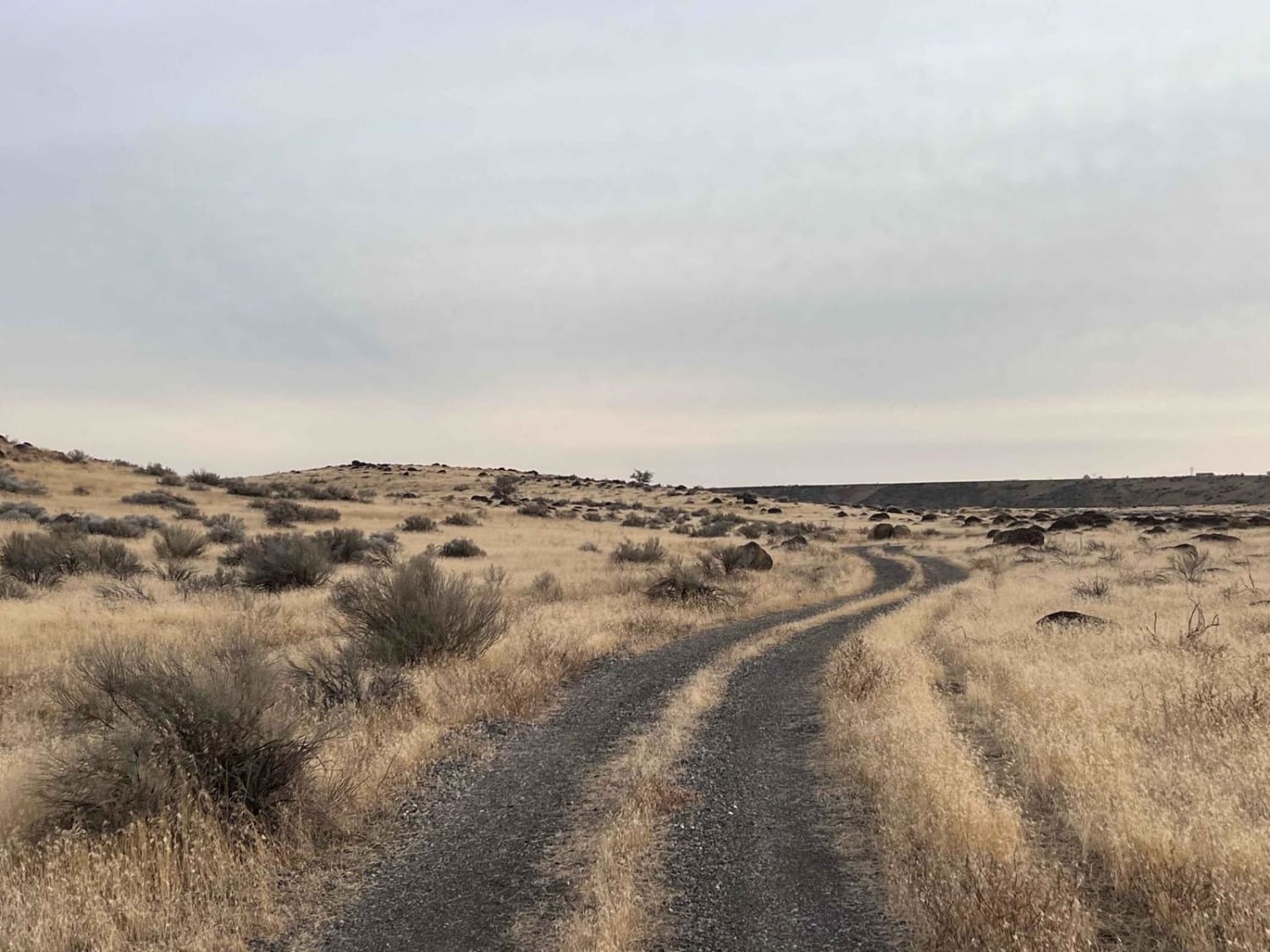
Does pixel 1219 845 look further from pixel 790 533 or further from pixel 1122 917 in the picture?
pixel 790 533

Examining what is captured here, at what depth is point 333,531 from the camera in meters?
30.3

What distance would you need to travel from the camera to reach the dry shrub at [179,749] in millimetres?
5699

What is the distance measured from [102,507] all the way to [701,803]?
45572 mm

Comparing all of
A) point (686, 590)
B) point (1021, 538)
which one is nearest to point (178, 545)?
point (686, 590)

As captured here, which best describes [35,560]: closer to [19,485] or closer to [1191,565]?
[19,485]

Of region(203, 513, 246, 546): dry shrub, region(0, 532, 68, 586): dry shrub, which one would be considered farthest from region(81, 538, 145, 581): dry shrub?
region(203, 513, 246, 546): dry shrub

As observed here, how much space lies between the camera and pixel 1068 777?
6.48 metres

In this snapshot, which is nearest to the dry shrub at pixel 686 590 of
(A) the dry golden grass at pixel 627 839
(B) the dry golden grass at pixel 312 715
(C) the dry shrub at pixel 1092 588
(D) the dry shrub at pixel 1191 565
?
(B) the dry golden grass at pixel 312 715

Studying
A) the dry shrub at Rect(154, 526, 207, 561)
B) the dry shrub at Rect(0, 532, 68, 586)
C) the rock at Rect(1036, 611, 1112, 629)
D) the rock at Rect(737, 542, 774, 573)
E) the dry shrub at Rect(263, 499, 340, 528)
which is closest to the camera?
the rock at Rect(1036, 611, 1112, 629)

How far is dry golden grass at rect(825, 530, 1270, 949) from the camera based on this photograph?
439 cm

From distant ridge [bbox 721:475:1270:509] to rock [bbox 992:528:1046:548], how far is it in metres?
69.7

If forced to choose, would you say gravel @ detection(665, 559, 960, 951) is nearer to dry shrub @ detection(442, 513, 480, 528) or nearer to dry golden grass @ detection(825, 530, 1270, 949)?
dry golden grass @ detection(825, 530, 1270, 949)

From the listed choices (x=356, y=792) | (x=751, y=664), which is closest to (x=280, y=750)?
(x=356, y=792)

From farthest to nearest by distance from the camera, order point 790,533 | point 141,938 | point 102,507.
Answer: point 790,533
point 102,507
point 141,938
